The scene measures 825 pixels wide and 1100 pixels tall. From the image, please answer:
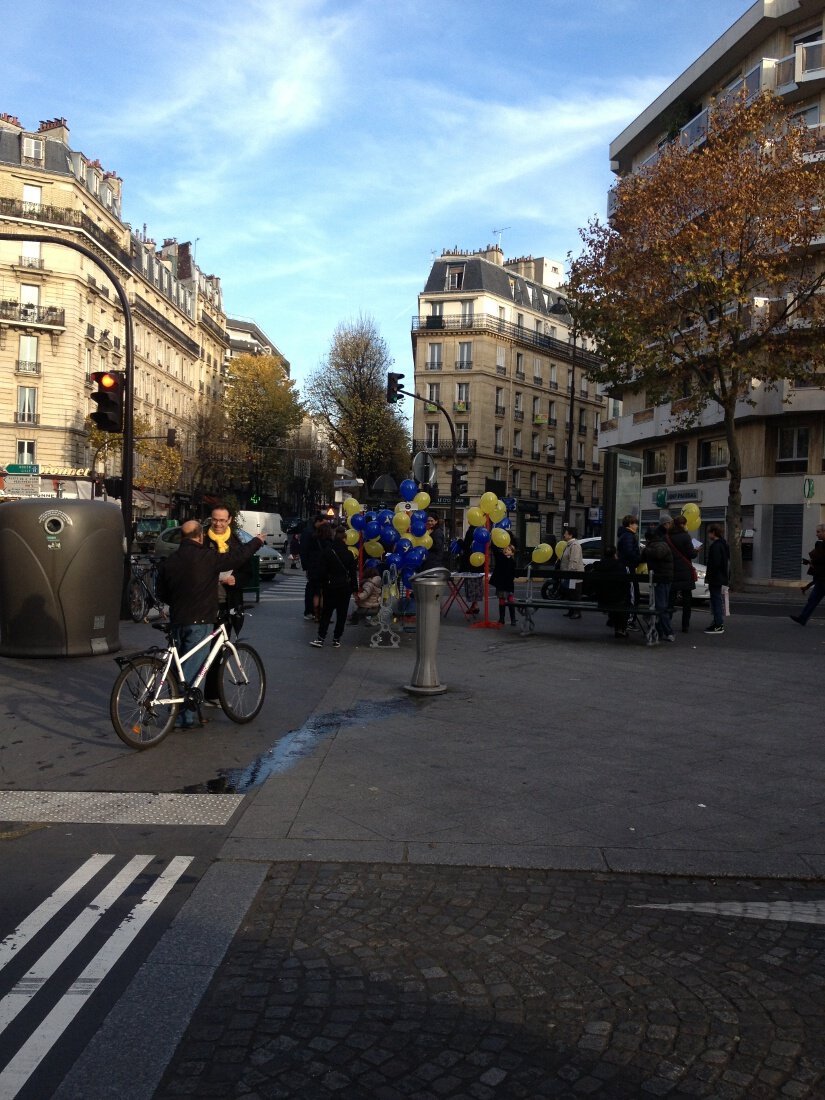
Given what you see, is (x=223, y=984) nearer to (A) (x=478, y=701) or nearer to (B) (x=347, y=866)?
(B) (x=347, y=866)

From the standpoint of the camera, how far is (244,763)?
21.6ft

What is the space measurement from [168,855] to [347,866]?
35.5 inches

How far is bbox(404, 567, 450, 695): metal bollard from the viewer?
29.8ft

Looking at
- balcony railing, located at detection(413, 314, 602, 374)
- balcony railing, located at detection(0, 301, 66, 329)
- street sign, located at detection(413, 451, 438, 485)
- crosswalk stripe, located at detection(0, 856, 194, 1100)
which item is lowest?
crosswalk stripe, located at detection(0, 856, 194, 1100)

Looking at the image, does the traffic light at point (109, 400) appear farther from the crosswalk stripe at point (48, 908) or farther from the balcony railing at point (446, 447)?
the balcony railing at point (446, 447)

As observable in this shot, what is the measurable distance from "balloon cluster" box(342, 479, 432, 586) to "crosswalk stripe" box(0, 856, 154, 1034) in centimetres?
939

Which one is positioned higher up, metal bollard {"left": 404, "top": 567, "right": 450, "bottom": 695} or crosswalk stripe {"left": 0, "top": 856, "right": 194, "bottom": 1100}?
metal bollard {"left": 404, "top": 567, "right": 450, "bottom": 695}

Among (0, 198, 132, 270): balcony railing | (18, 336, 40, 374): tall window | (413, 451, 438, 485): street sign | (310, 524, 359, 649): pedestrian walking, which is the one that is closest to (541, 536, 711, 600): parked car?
(413, 451, 438, 485): street sign

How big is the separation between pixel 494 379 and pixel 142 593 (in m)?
54.7

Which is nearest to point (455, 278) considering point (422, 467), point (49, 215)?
point (49, 215)

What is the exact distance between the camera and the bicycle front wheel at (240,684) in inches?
304

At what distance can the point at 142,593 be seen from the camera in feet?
50.2

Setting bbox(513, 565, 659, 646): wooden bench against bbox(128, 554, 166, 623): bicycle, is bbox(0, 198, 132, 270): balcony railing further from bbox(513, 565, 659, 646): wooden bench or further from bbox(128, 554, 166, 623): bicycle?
bbox(513, 565, 659, 646): wooden bench

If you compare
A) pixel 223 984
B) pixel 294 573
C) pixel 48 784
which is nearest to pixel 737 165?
pixel 294 573
